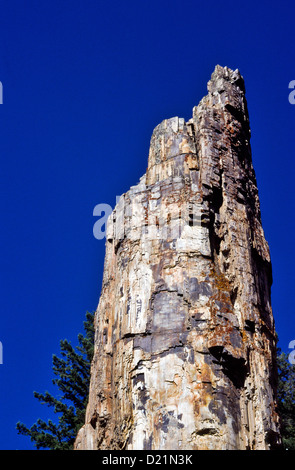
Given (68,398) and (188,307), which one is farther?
(68,398)

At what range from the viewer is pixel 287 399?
22422mm

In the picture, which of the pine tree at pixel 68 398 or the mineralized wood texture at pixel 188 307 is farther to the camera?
the pine tree at pixel 68 398

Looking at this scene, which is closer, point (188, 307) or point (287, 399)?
point (188, 307)

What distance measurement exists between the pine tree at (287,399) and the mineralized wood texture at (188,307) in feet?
28.2

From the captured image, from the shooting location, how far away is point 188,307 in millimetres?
11859

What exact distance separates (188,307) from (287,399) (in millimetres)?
11670

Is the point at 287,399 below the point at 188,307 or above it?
above

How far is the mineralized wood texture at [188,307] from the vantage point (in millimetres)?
11148

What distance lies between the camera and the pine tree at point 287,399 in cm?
2091

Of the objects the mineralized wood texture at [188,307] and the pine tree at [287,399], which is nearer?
the mineralized wood texture at [188,307]

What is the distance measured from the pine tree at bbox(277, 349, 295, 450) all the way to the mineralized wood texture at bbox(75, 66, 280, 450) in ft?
28.2
